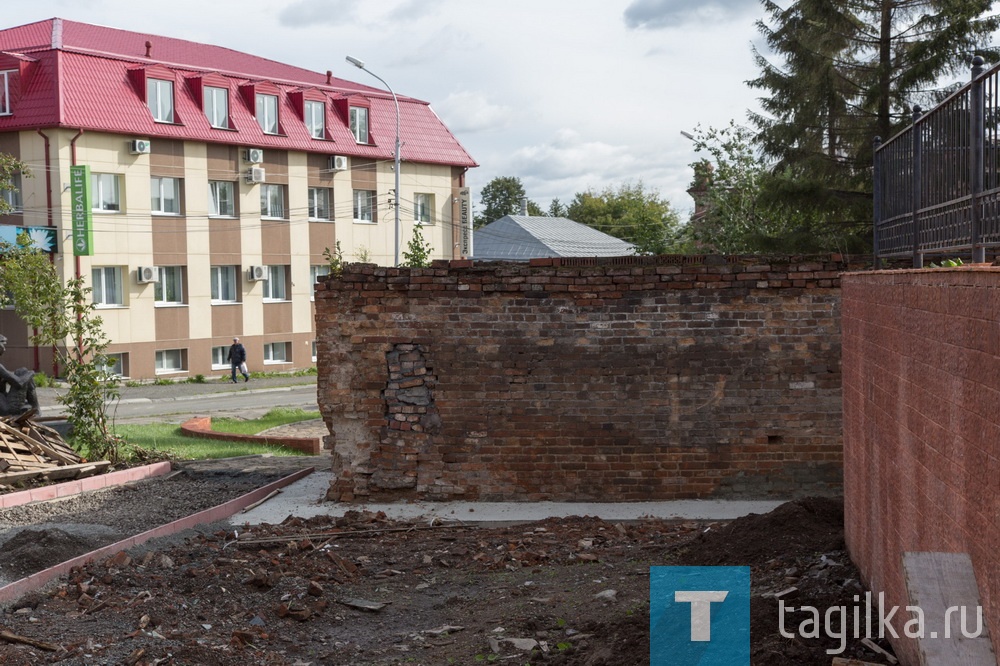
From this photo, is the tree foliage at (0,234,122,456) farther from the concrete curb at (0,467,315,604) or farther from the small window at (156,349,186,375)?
the small window at (156,349,186,375)

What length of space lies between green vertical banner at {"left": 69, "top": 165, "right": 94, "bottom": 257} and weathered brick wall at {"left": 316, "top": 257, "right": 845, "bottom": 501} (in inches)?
803

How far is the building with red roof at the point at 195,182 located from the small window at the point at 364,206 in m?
0.05

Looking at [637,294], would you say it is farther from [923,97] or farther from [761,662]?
[923,97]

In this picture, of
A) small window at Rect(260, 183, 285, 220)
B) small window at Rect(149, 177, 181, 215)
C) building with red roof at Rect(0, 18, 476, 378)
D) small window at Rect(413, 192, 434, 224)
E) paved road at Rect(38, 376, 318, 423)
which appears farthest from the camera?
small window at Rect(413, 192, 434, 224)

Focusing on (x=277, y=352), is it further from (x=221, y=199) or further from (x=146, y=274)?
(x=146, y=274)

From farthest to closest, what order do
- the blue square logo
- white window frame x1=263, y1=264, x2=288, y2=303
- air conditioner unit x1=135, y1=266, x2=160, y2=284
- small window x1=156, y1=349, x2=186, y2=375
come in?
white window frame x1=263, y1=264, x2=288, y2=303
small window x1=156, y1=349, x2=186, y2=375
air conditioner unit x1=135, y1=266, x2=160, y2=284
the blue square logo

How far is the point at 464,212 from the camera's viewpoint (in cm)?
4072

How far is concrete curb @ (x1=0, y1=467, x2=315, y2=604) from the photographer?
7.88 metres

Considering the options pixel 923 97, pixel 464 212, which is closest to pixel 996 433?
pixel 923 97

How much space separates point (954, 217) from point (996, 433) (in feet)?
5.94

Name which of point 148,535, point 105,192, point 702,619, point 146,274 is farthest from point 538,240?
point 702,619

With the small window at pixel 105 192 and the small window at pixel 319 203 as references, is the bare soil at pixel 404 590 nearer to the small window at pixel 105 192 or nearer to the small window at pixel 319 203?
the small window at pixel 105 192

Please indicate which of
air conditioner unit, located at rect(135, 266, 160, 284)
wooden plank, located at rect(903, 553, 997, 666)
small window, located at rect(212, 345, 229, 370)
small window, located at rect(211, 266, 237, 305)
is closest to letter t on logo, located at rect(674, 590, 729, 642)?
wooden plank, located at rect(903, 553, 997, 666)

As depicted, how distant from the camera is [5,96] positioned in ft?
94.9
